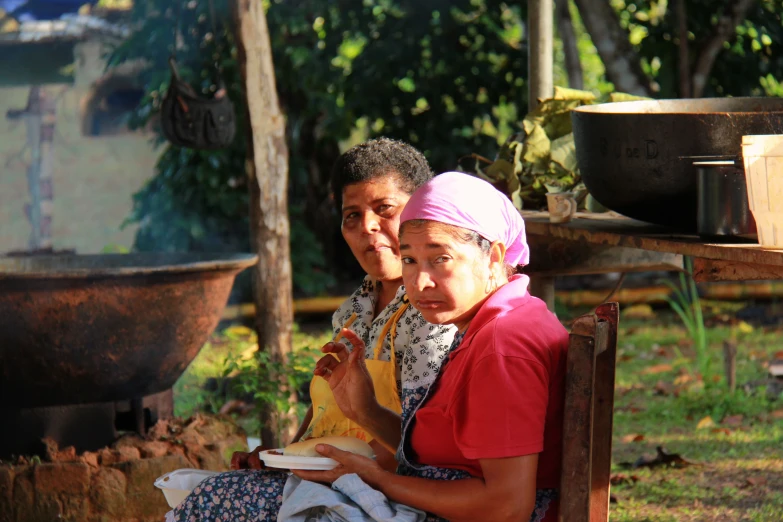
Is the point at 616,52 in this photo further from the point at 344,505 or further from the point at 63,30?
the point at 63,30

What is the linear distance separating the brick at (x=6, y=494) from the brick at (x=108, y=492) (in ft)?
0.98

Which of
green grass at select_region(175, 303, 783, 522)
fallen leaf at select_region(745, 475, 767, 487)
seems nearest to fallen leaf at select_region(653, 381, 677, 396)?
green grass at select_region(175, 303, 783, 522)

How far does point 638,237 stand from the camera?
8.84 ft

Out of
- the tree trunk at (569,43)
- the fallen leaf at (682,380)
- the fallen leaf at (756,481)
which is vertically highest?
the tree trunk at (569,43)

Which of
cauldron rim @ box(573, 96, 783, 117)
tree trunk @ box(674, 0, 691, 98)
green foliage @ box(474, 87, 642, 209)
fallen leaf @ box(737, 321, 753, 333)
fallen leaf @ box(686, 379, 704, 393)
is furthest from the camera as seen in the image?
fallen leaf @ box(737, 321, 753, 333)

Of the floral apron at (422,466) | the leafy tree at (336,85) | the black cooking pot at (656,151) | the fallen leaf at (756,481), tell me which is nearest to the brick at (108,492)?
the floral apron at (422,466)

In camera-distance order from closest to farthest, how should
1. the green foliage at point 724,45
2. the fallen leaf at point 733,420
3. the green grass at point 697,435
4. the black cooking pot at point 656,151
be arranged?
the black cooking pot at point 656,151 < the green grass at point 697,435 < the fallen leaf at point 733,420 < the green foliage at point 724,45

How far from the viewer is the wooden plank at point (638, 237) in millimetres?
2378

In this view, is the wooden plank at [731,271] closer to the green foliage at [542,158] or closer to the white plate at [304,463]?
the white plate at [304,463]

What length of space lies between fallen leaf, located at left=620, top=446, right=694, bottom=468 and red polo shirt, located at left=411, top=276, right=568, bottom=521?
107 inches

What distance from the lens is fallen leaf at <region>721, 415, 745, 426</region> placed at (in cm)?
526

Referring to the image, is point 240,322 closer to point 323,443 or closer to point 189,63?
point 189,63

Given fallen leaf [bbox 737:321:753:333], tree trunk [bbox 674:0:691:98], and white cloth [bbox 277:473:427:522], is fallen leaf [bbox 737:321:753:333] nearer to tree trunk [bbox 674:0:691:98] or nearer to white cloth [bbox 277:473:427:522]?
tree trunk [bbox 674:0:691:98]

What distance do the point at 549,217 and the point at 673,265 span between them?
64 cm
